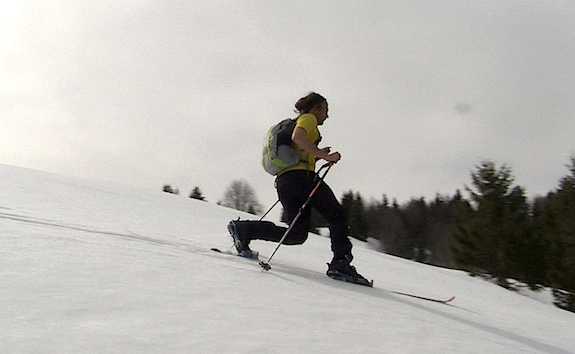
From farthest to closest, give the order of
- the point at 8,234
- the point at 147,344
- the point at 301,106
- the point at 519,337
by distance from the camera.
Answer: the point at 301,106
the point at 8,234
the point at 519,337
the point at 147,344

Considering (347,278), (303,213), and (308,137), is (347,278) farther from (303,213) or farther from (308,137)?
(308,137)

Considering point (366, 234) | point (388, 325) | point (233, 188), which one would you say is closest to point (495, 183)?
point (388, 325)

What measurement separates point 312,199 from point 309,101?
843 mm

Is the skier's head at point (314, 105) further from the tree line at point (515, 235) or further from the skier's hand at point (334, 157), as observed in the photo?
the tree line at point (515, 235)

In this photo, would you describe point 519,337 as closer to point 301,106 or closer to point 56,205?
point 301,106

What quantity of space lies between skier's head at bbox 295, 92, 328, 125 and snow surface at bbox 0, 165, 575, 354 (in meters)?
1.37

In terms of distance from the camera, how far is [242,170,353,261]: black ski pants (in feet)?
14.9

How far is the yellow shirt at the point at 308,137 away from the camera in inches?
171

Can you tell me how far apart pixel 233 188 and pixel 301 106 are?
69047 millimetres

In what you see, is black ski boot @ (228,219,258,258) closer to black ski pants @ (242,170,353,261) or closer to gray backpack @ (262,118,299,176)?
black ski pants @ (242,170,353,261)

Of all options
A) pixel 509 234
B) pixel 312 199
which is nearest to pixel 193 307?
pixel 312 199

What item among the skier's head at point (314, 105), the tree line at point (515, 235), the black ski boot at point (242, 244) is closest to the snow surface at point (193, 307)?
the black ski boot at point (242, 244)

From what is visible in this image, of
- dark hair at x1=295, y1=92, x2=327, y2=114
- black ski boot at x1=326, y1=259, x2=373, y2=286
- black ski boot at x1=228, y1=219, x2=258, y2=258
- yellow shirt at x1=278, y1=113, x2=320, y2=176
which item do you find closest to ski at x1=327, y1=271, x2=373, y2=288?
black ski boot at x1=326, y1=259, x2=373, y2=286

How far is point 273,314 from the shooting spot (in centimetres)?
274
